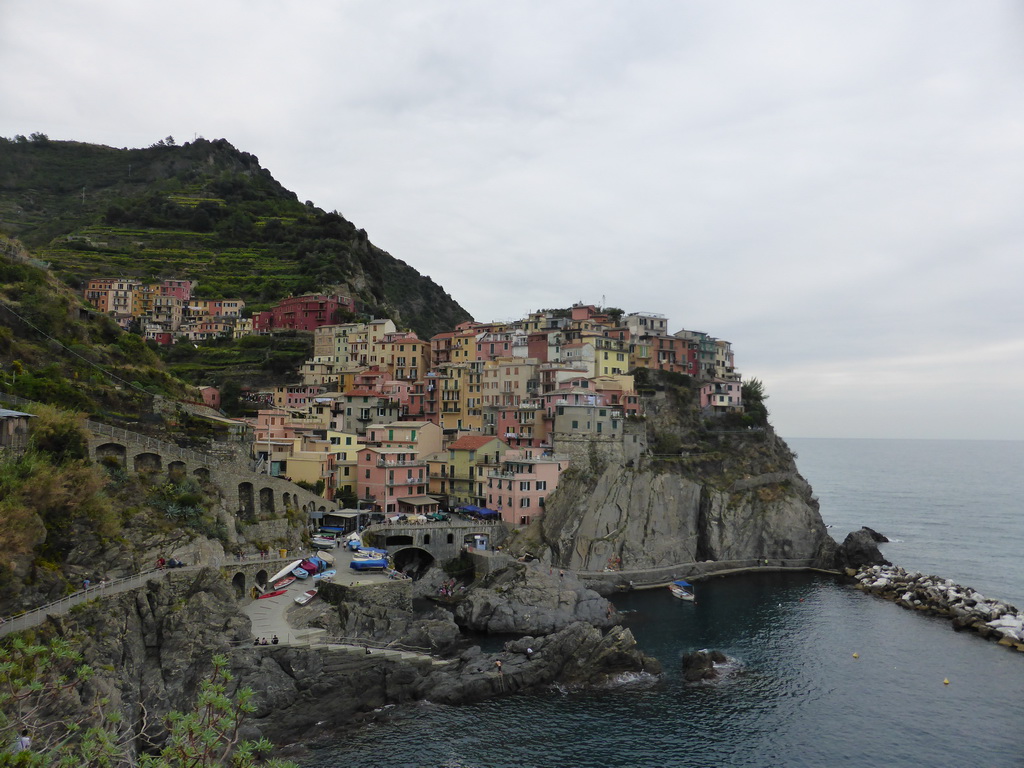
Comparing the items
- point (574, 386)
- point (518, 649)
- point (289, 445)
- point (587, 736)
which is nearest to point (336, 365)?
point (289, 445)

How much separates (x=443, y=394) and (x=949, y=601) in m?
53.9

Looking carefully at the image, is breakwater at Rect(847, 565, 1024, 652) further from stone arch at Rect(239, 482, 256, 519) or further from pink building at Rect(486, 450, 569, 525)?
stone arch at Rect(239, 482, 256, 519)

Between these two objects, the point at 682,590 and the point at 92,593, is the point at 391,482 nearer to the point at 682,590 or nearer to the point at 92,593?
the point at 682,590

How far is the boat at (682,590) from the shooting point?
59562mm

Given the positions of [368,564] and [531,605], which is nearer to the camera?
[368,564]

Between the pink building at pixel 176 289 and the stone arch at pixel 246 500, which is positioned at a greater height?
the pink building at pixel 176 289

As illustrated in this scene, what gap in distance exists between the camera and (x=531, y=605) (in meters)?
51.0

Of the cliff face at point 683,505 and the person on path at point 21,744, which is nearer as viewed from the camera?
the person on path at point 21,744

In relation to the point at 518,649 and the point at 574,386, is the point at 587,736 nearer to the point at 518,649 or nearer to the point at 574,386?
the point at 518,649

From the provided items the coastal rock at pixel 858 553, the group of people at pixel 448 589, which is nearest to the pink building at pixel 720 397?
the coastal rock at pixel 858 553

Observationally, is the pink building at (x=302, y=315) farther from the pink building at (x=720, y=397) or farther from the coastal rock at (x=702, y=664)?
the coastal rock at (x=702, y=664)

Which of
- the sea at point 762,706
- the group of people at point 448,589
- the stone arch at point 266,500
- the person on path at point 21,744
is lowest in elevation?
the sea at point 762,706

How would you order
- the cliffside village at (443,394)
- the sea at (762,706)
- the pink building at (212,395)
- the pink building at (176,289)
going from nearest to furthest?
the sea at (762,706)
the cliffside village at (443,394)
the pink building at (212,395)
the pink building at (176,289)

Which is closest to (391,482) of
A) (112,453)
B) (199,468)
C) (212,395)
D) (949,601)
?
(199,468)
